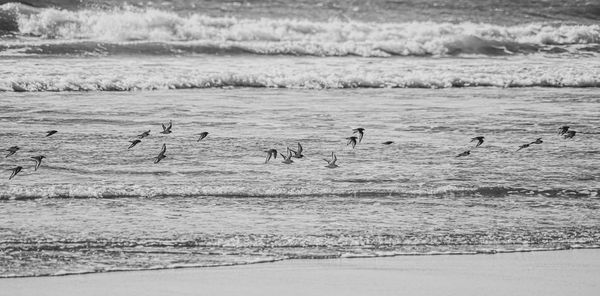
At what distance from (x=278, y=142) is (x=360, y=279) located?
413cm

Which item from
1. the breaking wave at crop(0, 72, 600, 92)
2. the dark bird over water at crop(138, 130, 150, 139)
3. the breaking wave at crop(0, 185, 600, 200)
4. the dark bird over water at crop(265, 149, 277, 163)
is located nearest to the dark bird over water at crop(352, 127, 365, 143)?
the dark bird over water at crop(265, 149, 277, 163)

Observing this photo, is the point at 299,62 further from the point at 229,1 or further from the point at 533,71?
the point at 229,1

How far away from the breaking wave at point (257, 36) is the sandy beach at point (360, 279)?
1213cm

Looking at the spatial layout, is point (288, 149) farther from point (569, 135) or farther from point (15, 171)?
point (569, 135)

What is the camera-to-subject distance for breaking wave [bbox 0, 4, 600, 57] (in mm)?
18266

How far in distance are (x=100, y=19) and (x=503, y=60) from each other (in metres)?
8.38

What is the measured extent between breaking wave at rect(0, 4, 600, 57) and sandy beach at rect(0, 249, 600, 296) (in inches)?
477

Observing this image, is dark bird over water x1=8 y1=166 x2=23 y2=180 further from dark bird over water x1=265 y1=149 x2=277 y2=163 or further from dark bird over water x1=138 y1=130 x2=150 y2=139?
dark bird over water x1=265 y1=149 x2=277 y2=163

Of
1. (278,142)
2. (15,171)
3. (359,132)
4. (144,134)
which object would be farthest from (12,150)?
(359,132)

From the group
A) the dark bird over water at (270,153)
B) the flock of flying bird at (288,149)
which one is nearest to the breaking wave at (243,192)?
the flock of flying bird at (288,149)

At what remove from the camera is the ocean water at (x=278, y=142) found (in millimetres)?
6422

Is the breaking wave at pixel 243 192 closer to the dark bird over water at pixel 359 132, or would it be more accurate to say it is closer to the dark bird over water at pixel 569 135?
the dark bird over water at pixel 359 132

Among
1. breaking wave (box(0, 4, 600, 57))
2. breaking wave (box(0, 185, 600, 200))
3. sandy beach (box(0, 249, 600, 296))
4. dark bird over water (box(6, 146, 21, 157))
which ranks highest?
breaking wave (box(0, 4, 600, 57))

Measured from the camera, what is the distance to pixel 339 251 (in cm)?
620
